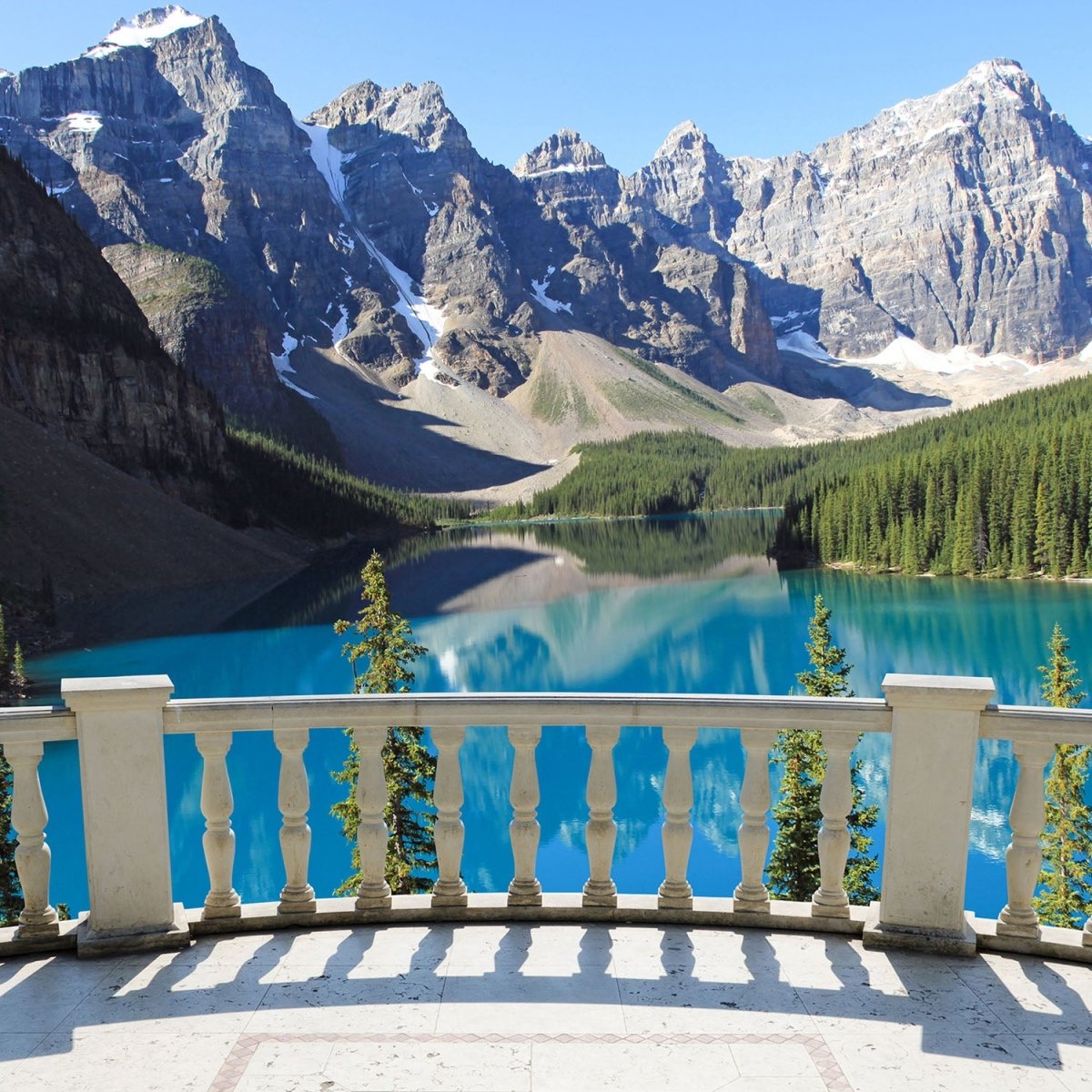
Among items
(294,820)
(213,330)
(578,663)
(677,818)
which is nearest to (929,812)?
(677,818)

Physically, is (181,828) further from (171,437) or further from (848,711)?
(171,437)

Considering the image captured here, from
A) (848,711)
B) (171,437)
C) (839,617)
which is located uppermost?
(171,437)

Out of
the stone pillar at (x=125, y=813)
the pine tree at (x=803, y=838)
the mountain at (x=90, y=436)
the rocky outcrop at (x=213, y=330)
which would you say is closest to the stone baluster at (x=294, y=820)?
the stone pillar at (x=125, y=813)

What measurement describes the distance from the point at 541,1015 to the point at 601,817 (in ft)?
3.95

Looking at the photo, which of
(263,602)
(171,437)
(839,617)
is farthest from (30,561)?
(839,617)

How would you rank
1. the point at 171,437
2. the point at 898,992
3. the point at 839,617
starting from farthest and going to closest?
the point at 171,437 → the point at 839,617 → the point at 898,992

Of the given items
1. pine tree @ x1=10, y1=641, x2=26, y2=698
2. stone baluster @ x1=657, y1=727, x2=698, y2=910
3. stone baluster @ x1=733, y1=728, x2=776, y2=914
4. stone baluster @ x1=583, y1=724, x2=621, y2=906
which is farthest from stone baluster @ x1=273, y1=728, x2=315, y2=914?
pine tree @ x1=10, y1=641, x2=26, y2=698

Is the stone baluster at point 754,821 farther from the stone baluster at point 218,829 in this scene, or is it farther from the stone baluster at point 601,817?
the stone baluster at point 218,829

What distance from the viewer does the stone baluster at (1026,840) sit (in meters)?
5.12

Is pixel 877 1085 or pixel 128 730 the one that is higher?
pixel 128 730

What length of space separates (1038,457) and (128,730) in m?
81.4

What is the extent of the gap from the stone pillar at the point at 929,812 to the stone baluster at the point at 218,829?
12.1 ft

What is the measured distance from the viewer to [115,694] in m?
5.28

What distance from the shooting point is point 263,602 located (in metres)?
66.4
